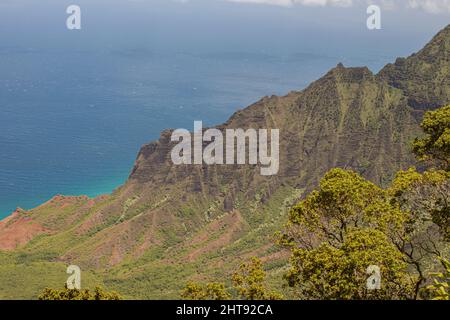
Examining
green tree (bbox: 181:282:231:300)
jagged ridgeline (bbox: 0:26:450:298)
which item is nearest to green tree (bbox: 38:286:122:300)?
green tree (bbox: 181:282:231:300)

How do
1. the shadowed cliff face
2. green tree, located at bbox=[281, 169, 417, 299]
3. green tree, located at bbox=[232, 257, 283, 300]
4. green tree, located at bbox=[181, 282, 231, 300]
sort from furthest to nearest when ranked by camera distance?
the shadowed cliff face < green tree, located at bbox=[232, 257, 283, 300] < green tree, located at bbox=[181, 282, 231, 300] < green tree, located at bbox=[281, 169, 417, 299]

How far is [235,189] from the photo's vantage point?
113 meters

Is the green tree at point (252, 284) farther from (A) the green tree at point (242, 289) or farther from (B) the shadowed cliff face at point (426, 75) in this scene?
(B) the shadowed cliff face at point (426, 75)

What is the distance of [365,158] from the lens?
11131 cm

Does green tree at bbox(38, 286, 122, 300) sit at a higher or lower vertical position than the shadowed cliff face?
lower

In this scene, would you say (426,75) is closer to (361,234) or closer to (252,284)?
(361,234)

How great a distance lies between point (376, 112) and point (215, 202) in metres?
41.0

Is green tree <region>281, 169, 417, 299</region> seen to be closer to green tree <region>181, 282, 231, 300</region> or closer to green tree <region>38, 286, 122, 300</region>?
green tree <region>181, 282, 231, 300</region>

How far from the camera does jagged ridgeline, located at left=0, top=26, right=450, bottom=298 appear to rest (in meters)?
95.6

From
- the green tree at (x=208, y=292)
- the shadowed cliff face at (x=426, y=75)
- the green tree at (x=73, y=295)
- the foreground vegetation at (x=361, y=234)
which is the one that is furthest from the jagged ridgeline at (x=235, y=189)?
the green tree at (x=208, y=292)

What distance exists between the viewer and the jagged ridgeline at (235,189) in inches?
3765

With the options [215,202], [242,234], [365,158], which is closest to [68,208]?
[215,202]

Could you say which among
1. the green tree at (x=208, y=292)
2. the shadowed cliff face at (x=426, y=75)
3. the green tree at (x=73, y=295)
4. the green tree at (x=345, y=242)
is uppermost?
the shadowed cliff face at (x=426, y=75)

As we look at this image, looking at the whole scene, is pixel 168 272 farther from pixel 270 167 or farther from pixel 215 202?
pixel 270 167
